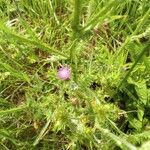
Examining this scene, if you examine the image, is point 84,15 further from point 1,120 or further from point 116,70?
point 1,120

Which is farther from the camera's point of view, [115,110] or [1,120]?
[1,120]

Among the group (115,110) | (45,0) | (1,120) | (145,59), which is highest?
(45,0)

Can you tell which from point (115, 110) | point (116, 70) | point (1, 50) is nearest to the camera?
point (115, 110)

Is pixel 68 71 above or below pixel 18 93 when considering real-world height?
above

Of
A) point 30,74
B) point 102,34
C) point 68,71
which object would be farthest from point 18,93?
point 102,34

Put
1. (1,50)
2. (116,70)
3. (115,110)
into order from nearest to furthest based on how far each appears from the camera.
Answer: (115,110) → (116,70) → (1,50)

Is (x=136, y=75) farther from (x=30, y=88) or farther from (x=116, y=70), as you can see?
(x=30, y=88)
